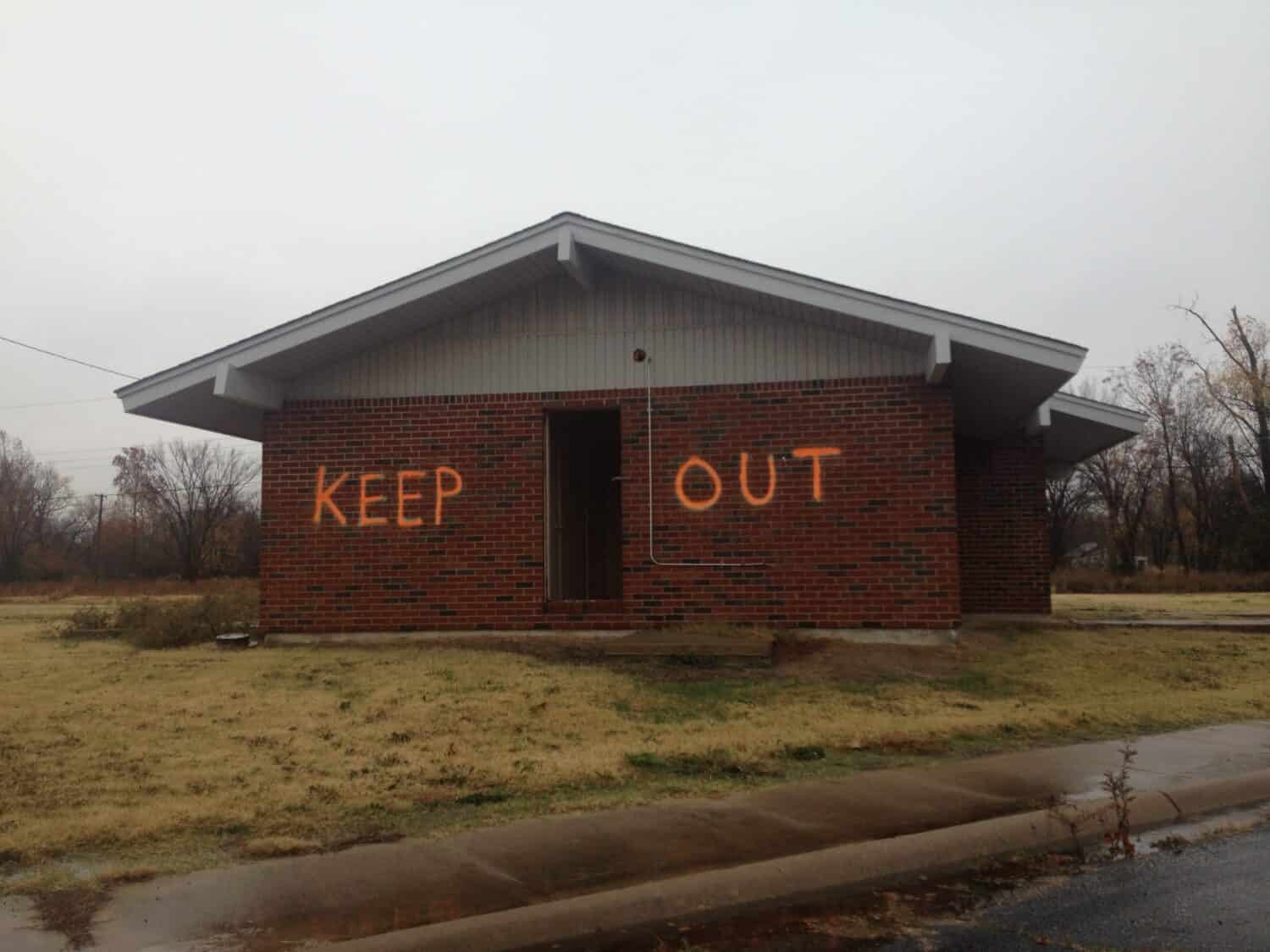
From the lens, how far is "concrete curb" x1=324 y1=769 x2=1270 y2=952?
4305 millimetres

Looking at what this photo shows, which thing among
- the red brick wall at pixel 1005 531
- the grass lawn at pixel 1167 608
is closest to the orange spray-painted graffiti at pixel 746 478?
the red brick wall at pixel 1005 531

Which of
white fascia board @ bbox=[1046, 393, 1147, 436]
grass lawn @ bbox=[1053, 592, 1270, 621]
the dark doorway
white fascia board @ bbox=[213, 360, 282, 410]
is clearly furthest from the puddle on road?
grass lawn @ bbox=[1053, 592, 1270, 621]

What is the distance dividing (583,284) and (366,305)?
2.48m

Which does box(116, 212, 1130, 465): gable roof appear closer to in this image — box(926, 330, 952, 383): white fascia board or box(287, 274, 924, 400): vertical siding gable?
box(926, 330, 952, 383): white fascia board

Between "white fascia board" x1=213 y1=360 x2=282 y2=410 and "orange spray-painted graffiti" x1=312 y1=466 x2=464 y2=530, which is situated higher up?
"white fascia board" x1=213 y1=360 x2=282 y2=410

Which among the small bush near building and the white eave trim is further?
the small bush near building

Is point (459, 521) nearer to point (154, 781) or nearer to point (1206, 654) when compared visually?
point (154, 781)

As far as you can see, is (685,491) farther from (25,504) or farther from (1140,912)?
(25,504)

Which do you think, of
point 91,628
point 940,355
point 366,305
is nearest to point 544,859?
point 940,355

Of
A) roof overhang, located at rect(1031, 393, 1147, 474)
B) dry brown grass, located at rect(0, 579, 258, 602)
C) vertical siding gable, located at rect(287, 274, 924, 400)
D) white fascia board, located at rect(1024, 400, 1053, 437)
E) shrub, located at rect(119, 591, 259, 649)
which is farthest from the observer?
dry brown grass, located at rect(0, 579, 258, 602)

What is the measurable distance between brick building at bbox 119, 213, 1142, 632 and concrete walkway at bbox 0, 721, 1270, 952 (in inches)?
190

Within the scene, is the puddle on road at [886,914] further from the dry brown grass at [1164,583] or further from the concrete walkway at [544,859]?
the dry brown grass at [1164,583]

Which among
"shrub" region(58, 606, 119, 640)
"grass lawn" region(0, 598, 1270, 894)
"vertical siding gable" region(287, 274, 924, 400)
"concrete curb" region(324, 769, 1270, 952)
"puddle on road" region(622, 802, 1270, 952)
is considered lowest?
"puddle on road" region(622, 802, 1270, 952)

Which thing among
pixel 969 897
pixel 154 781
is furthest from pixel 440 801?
pixel 969 897
